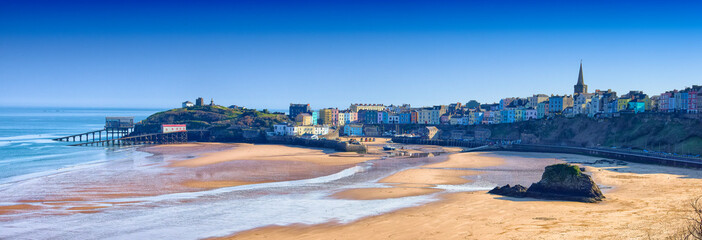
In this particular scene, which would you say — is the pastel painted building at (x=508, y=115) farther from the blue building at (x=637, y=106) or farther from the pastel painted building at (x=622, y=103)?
the blue building at (x=637, y=106)

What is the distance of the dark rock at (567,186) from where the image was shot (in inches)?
1057

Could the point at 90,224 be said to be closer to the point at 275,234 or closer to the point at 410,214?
the point at 275,234

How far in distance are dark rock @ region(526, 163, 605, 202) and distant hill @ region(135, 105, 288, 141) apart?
236 feet

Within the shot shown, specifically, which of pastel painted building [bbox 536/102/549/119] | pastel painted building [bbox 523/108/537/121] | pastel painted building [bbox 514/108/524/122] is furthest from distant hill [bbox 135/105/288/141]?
pastel painted building [bbox 536/102/549/119]

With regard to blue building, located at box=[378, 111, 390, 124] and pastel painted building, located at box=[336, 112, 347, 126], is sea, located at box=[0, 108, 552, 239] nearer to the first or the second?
blue building, located at box=[378, 111, 390, 124]

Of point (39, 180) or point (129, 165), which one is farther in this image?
point (129, 165)

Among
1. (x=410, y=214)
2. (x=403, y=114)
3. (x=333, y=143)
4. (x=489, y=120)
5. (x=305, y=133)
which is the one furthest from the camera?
(x=403, y=114)

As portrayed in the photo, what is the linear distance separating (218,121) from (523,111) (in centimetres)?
7141

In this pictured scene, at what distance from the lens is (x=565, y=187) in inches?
1078

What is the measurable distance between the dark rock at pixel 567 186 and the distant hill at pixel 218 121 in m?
71.9

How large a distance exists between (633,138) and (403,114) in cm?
6345

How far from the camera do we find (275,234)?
20797 millimetres

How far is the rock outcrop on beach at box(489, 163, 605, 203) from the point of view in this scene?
88.2ft

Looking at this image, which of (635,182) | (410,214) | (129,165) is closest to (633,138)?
(635,182)
